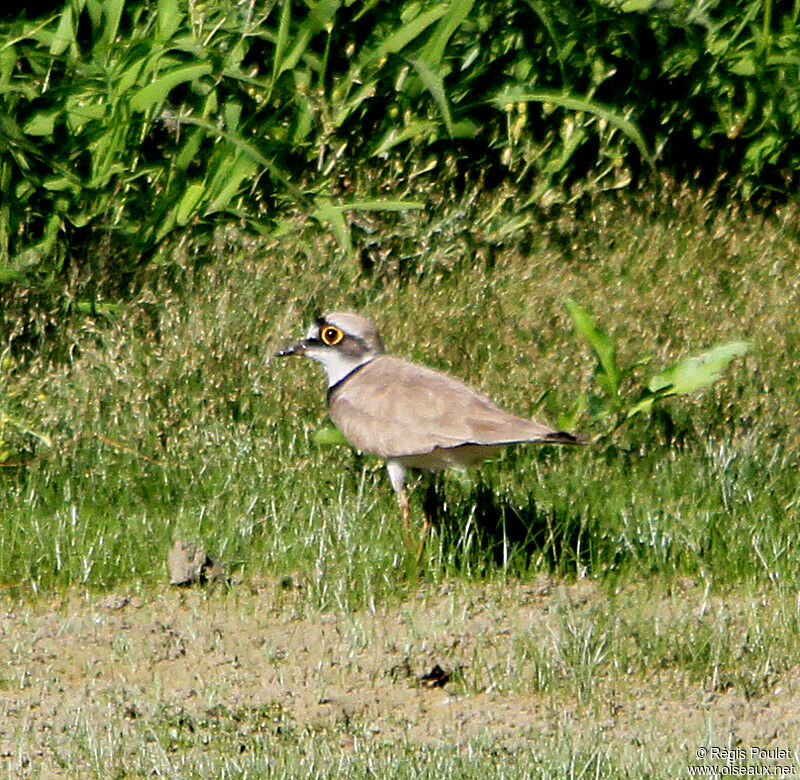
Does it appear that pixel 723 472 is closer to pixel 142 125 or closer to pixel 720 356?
pixel 720 356

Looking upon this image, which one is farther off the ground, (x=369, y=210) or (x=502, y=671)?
(x=369, y=210)

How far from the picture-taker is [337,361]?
7.46 metres

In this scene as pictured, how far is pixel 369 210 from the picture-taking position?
8.85 m

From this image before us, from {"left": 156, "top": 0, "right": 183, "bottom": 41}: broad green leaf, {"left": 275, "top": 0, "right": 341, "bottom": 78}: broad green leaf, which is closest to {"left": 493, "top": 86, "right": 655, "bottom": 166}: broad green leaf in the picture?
{"left": 275, "top": 0, "right": 341, "bottom": 78}: broad green leaf

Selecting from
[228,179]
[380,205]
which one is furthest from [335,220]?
[228,179]

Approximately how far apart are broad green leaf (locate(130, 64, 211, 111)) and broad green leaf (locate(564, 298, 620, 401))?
246 centimetres

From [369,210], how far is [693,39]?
211 cm

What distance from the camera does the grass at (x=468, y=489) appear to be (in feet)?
17.3

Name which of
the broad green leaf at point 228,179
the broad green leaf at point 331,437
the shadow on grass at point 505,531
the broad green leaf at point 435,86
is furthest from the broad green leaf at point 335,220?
the shadow on grass at point 505,531

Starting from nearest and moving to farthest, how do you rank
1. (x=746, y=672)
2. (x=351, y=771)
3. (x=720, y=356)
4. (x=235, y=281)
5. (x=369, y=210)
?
(x=351, y=771), (x=746, y=672), (x=720, y=356), (x=235, y=281), (x=369, y=210)

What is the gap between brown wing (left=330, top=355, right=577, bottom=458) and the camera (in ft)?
20.7

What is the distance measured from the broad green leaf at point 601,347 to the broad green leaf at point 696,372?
17 cm

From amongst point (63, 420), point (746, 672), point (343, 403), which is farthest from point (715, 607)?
point (63, 420)

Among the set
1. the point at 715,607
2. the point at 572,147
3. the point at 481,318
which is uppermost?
the point at 572,147
